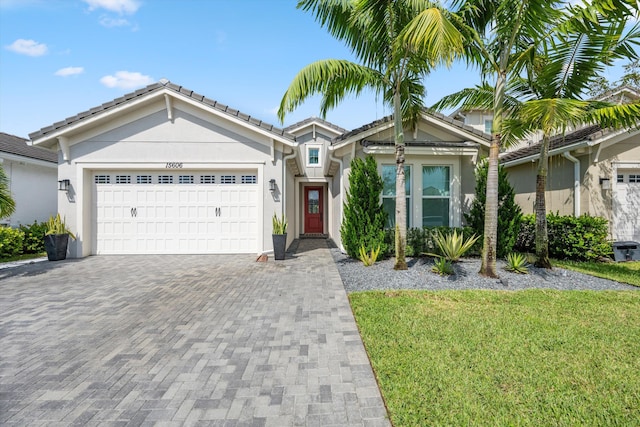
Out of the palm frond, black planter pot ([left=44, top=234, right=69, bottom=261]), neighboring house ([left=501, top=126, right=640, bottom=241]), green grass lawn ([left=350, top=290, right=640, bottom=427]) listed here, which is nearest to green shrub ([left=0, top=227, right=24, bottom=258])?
black planter pot ([left=44, top=234, right=69, bottom=261])

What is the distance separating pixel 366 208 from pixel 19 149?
47.2ft

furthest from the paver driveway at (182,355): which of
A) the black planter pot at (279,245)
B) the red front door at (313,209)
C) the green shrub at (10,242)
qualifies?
the red front door at (313,209)

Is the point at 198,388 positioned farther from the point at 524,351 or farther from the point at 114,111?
the point at 114,111

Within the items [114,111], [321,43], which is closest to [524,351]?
[321,43]

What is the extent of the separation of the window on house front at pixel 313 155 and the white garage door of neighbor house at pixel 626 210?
13.2m

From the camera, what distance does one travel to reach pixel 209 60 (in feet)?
35.1

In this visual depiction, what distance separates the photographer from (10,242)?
9.68m

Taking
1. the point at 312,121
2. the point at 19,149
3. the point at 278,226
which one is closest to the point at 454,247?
the point at 278,226

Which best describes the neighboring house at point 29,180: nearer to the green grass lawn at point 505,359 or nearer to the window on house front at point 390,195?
the window on house front at point 390,195

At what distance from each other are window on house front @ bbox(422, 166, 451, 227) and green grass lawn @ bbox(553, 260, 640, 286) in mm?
3269

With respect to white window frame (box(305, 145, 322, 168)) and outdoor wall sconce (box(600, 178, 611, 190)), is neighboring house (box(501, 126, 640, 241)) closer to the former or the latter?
outdoor wall sconce (box(600, 178, 611, 190))

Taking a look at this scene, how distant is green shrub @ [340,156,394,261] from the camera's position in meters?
8.62

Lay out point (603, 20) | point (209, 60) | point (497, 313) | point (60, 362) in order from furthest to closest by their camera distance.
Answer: point (209, 60)
point (603, 20)
point (497, 313)
point (60, 362)

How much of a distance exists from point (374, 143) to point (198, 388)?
7841 mm
